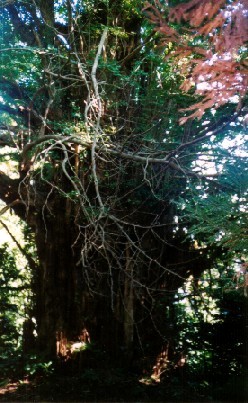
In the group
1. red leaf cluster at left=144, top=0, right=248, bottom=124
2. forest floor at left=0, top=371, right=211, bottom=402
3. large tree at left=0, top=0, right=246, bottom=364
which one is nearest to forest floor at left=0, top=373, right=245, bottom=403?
forest floor at left=0, top=371, right=211, bottom=402

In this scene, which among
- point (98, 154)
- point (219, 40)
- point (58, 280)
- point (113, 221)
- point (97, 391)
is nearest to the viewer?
point (219, 40)

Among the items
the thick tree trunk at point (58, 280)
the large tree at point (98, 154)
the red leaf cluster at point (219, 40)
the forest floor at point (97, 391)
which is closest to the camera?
the red leaf cluster at point (219, 40)

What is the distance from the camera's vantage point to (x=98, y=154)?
500cm

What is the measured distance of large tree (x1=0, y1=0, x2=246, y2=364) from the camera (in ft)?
16.6

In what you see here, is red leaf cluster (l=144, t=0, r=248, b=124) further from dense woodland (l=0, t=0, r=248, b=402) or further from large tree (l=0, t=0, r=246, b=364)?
dense woodland (l=0, t=0, r=248, b=402)

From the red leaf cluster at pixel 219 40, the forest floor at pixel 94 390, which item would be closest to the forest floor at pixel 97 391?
the forest floor at pixel 94 390

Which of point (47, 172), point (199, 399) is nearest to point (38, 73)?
point (47, 172)

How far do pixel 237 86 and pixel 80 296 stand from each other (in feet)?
18.8

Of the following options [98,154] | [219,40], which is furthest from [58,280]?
[219,40]

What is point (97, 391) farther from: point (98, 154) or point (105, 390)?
point (98, 154)

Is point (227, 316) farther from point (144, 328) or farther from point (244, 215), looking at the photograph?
point (244, 215)

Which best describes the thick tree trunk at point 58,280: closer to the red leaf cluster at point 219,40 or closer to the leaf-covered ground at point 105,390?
the leaf-covered ground at point 105,390

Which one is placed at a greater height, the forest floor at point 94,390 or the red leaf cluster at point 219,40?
the red leaf cluster at point 219,40

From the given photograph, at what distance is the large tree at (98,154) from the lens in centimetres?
506
